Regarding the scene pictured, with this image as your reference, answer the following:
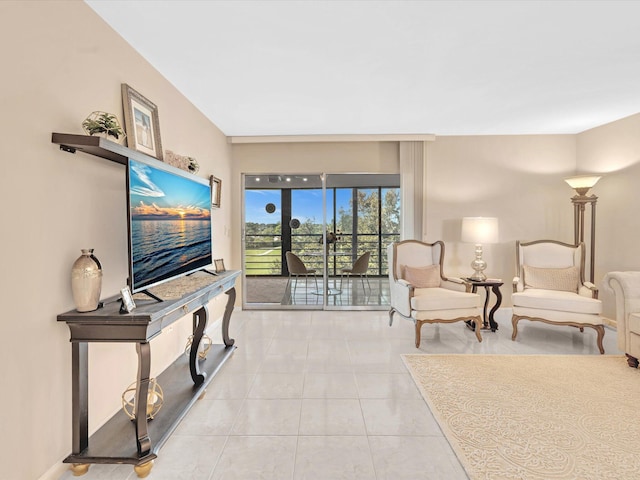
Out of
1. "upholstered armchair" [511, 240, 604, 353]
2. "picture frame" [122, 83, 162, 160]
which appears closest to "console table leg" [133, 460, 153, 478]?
"picture frame" [122, 83, 162, 160]

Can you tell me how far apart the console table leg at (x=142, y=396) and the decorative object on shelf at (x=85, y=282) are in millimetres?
326

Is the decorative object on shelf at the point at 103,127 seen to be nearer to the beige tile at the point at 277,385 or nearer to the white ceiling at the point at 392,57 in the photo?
the white ceiling at the point at 392,57

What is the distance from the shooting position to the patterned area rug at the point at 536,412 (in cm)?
177

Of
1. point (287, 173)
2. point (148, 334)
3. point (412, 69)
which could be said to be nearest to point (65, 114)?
point (148, 334)

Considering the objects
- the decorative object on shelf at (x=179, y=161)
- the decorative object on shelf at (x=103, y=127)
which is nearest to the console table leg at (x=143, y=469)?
the decorative object on shelf at (x=103, y=127)

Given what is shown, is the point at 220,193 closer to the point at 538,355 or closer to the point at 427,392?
the point at 427,392

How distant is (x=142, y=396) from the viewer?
1.74 m

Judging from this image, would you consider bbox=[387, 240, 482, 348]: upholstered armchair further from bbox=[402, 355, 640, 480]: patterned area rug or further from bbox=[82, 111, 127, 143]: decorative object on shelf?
bbox=[82, 111, 127, 143]: decorative object on shelf

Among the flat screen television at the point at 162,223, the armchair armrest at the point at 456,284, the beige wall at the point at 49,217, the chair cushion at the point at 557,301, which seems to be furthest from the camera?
the armchair armrest at the point at 456,284

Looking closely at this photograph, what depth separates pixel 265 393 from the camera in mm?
2537

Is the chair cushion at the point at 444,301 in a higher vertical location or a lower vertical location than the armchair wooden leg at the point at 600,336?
higher

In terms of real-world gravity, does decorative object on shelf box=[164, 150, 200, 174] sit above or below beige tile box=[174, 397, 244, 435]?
above

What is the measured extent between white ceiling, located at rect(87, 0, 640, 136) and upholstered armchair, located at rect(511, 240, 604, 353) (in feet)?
5.25

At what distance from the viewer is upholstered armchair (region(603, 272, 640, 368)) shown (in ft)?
9.45
